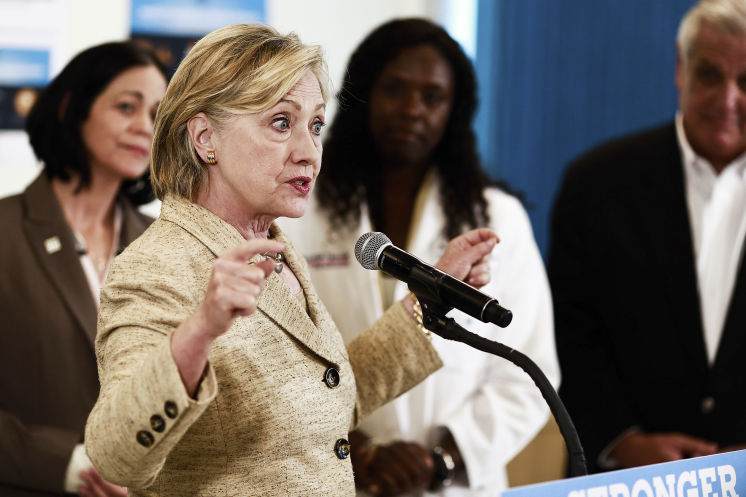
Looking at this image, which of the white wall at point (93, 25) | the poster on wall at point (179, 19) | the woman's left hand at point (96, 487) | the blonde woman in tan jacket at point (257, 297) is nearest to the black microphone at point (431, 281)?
the blonde woman in tan jacket at point (257, 297)

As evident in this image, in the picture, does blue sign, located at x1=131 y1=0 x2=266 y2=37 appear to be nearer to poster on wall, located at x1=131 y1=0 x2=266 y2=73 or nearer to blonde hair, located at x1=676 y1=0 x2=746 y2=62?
poster on wall, located at x1=131 y1=0 x2=266 y2=73

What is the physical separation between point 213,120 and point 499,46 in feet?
9.72

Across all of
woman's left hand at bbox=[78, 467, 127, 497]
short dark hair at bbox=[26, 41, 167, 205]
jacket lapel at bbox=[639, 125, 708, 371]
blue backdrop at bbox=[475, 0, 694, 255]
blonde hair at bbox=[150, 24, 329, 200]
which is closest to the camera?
blonde hair at bbox=[150, 24, 329, 200]

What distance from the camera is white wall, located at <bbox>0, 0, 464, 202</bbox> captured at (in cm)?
353

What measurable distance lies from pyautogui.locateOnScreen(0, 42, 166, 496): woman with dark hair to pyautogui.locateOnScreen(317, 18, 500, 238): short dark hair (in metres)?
0.51

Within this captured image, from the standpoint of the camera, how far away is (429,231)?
2434 mm

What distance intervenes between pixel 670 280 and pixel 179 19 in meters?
2.27

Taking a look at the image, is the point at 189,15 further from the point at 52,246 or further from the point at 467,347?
the point at 467,347

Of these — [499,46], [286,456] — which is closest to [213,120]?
[286,456]

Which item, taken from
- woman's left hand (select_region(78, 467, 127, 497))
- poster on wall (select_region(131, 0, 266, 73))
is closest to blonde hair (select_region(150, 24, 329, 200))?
woman's left hand (select_region(78, 467, 127, 497))

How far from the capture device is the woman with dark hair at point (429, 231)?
231 cm

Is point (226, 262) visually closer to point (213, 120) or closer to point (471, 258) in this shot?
point (213, 120)

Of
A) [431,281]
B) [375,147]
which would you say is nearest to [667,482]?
[431,281]

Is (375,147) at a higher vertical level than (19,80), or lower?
lower
